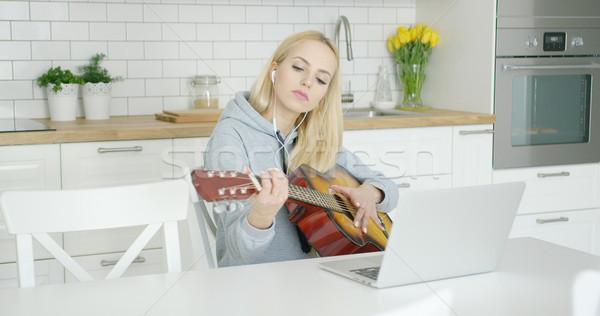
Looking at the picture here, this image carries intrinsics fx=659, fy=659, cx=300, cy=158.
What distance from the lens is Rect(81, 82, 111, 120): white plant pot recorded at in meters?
3.06

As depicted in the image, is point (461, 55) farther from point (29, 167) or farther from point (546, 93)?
point (29, 167)

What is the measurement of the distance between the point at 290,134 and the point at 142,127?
857mm

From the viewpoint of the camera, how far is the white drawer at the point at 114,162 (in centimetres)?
265

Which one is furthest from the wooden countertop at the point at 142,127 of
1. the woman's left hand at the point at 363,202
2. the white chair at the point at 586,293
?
the white chair at the point at 586,293

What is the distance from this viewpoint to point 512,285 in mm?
1315

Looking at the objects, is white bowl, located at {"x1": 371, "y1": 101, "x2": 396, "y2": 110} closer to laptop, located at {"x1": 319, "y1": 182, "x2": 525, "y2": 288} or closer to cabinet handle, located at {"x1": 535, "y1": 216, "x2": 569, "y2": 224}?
cabinet handle, located at {"x1": 535, "y1": 216, "x2": 569, "y2": 224}

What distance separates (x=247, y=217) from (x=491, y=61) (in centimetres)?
202

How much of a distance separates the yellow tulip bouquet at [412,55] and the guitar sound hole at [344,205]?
1.76m

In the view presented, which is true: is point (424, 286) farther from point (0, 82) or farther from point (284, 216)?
point (0, 82)

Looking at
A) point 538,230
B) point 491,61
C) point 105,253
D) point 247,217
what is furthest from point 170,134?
point 538,230

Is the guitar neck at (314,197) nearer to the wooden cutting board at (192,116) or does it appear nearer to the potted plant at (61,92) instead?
the wooden cutting board at (192,116)

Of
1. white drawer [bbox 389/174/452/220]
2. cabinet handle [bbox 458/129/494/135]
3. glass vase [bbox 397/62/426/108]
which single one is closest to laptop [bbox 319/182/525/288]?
white drawer [bbox 389/174/452/220]

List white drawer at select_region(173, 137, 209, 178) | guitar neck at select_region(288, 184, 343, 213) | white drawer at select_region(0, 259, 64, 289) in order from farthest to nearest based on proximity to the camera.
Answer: white drawer at select_region(173, 137, 209, 178), white drawer at select_region(0, 259, 64, 289), guitar neck at select_region(288, 184, 343, 213)

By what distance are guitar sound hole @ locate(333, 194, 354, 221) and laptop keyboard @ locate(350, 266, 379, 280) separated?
23.3 inches
